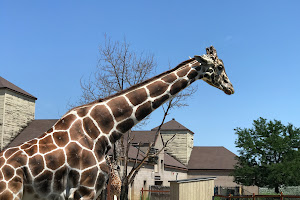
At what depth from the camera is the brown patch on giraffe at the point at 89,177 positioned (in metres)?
5.31

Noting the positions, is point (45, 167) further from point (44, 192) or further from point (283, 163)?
point (283, 163)

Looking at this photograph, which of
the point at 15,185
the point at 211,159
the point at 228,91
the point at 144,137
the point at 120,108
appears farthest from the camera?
the point at 211,159

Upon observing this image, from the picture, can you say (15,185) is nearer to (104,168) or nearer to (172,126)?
(104,168)

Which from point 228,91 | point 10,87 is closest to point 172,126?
point 10,87

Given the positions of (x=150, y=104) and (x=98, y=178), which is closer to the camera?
(x=98, y=178)

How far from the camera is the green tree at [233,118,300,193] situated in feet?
111

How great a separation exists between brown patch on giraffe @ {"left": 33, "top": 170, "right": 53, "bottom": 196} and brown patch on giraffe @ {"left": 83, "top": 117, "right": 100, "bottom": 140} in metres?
0.83

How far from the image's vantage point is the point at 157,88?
629 centimetres

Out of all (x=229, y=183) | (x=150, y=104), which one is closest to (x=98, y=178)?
(x=150, y=104)

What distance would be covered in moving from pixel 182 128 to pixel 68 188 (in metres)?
49.6

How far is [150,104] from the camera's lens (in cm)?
621

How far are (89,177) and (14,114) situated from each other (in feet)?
101

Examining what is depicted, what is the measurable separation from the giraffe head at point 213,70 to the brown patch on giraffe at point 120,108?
4.74 ft

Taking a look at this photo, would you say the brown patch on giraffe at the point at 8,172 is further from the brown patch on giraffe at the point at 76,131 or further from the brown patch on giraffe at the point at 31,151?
the brown patch on giraffe at the point at 76,131
